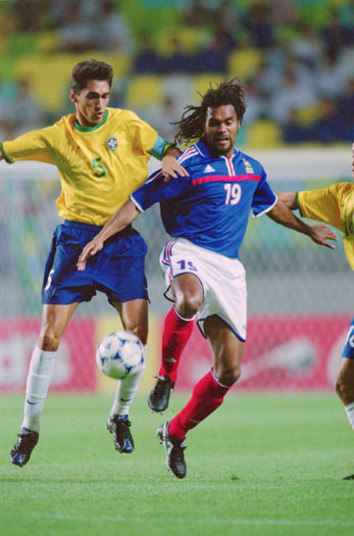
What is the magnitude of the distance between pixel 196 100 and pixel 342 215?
1098cm

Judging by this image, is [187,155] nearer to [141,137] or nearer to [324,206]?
[141,137]

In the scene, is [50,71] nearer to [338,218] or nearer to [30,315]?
[30,315]

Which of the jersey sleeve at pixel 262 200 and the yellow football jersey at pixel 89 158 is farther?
the jersey sleeve at pixel 262 200

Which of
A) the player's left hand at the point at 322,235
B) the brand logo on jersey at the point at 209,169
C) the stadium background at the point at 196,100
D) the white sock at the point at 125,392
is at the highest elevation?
the brand logo on jersey at the point at 209,169

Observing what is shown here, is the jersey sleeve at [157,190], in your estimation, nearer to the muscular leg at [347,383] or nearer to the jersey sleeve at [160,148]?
the jersey sleeve at [160,148]

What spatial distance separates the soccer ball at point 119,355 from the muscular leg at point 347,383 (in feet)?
3.79

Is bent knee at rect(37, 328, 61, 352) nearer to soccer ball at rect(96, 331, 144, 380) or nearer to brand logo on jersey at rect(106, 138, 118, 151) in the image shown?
soccer ball at rect(96, 331, 144, 380)

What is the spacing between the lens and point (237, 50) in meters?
17.1

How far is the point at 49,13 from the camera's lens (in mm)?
18141

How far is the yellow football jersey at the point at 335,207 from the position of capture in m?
5.49

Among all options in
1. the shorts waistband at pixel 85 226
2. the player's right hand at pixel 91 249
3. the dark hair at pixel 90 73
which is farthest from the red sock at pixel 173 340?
the dark hair at pixel 90 73

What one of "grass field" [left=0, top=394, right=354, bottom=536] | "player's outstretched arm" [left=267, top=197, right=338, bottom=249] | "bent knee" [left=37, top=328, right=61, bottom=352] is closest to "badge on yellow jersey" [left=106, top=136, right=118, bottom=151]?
"player's outstretched arm" [left=267, top=197, right=338, bottom=249]

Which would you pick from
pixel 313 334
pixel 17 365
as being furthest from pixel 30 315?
pixel 313 334

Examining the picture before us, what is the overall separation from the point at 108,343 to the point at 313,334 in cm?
639
